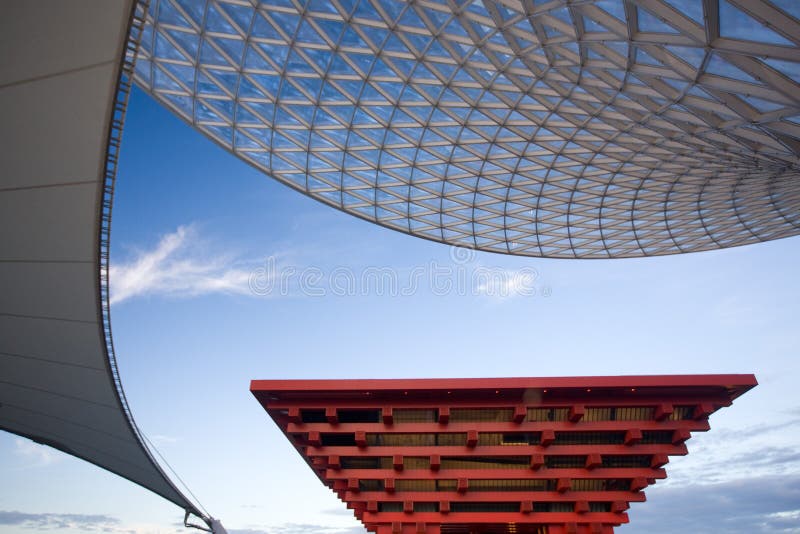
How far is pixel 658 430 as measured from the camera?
38.9 metres

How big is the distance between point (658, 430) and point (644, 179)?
17.5 meters

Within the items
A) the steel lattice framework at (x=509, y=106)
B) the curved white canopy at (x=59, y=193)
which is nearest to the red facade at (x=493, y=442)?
the steel lattice framework at (x=509, y=106)

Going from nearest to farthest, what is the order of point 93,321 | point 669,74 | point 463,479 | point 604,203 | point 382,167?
point 93,321
point 669,74
point 463,479
point 382,167
point 604,203

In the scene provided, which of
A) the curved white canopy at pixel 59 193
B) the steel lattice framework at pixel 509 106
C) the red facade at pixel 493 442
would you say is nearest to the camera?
the curved white canopy at pixel 59 193

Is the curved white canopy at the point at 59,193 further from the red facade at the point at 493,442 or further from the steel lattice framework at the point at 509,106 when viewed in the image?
the steel lattice framework at the point at 509,106

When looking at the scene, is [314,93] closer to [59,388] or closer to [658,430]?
[59,388]

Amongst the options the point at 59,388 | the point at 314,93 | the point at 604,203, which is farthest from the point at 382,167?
the point at 59,388

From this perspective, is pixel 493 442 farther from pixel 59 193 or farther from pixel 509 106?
pixel 59 193

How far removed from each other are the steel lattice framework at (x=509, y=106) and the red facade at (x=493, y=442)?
14876 mm

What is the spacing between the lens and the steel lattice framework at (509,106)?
2264 centimetres

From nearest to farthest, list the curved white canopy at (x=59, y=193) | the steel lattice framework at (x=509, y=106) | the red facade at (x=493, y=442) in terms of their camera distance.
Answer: the curved white canopy at (x=59, y=193), the steel lattice framework at (x=509, y=106), the red facade at (x=493, y=442)

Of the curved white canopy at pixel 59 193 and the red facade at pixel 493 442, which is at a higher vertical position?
the curved white canopy at pixel 59 193

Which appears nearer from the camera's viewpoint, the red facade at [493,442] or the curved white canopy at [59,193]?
the curved white canopy at [59,193]

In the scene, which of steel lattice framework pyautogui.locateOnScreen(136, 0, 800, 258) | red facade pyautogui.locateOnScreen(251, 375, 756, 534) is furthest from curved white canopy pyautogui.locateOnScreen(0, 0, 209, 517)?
steel lattice framework pyautogui.locateOnScreen(136, 0, 800, 258)
